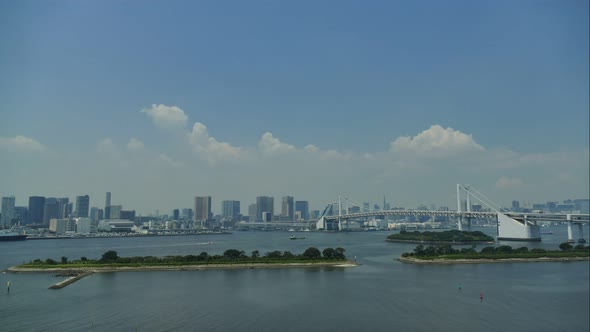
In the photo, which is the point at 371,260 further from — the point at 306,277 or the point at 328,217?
the point at 328,217

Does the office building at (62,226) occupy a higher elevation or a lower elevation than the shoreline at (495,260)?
higher

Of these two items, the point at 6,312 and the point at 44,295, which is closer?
the point at 6,312

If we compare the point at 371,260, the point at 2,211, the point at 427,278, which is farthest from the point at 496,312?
the point at 2,211

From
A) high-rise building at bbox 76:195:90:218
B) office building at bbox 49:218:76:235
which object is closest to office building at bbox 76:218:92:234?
office building at bbox 49:218:76:235

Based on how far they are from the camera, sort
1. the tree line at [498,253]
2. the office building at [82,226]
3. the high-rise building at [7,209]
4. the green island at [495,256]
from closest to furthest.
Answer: the green island at [495,256], the tree line at [498,253], the office building at [82,226], the high-rise building at [7,209]

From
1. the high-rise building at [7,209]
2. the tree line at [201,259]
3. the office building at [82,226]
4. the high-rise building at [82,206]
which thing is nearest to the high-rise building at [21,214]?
the high-rise building at [7,209]

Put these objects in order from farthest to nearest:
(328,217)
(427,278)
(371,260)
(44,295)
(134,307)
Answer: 1. (328,217)
2. (371,260)
3. (427,278)
4. (44,295)
5. (134,307)

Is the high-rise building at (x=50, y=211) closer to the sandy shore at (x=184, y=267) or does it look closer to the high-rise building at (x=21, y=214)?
the high-rise building at (x=21, y=214)

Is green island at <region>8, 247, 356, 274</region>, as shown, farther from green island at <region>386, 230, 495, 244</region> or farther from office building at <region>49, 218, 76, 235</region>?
office building at <region>49, 218, 76, 235</region>
